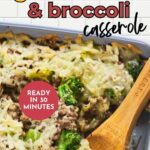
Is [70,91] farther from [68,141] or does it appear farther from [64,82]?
[68,141]

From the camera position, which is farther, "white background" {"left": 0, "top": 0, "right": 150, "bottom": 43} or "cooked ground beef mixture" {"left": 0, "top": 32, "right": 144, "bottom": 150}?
"white background" {"left": 0, "top": 0, "right": 150, "bottom": 43}

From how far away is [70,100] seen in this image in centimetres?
248

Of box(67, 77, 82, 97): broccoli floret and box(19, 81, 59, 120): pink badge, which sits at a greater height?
box(67, 77, 82, 97): broccoli floret

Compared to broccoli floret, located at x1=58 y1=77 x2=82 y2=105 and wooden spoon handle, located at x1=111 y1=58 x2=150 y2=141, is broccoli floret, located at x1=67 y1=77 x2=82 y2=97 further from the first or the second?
wooden spoon handle, located at x1=111 y1=58 x2=150 y2=141

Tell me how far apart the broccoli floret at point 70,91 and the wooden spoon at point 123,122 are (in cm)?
17

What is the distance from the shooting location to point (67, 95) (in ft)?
8.16

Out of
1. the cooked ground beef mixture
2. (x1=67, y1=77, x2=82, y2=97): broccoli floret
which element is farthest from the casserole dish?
(x1=67, y1=77, x2=82, y2=97): broccoli floret

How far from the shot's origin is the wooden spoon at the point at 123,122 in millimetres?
Answer: 2480

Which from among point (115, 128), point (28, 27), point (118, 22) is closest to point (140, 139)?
point (115, 128)

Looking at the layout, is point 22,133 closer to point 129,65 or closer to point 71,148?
point 71,148

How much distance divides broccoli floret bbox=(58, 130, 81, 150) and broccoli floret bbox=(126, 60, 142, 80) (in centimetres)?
39

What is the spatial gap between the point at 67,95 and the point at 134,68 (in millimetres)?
332

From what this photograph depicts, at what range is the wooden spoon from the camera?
2.48m

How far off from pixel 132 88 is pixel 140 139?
23 centimetres
